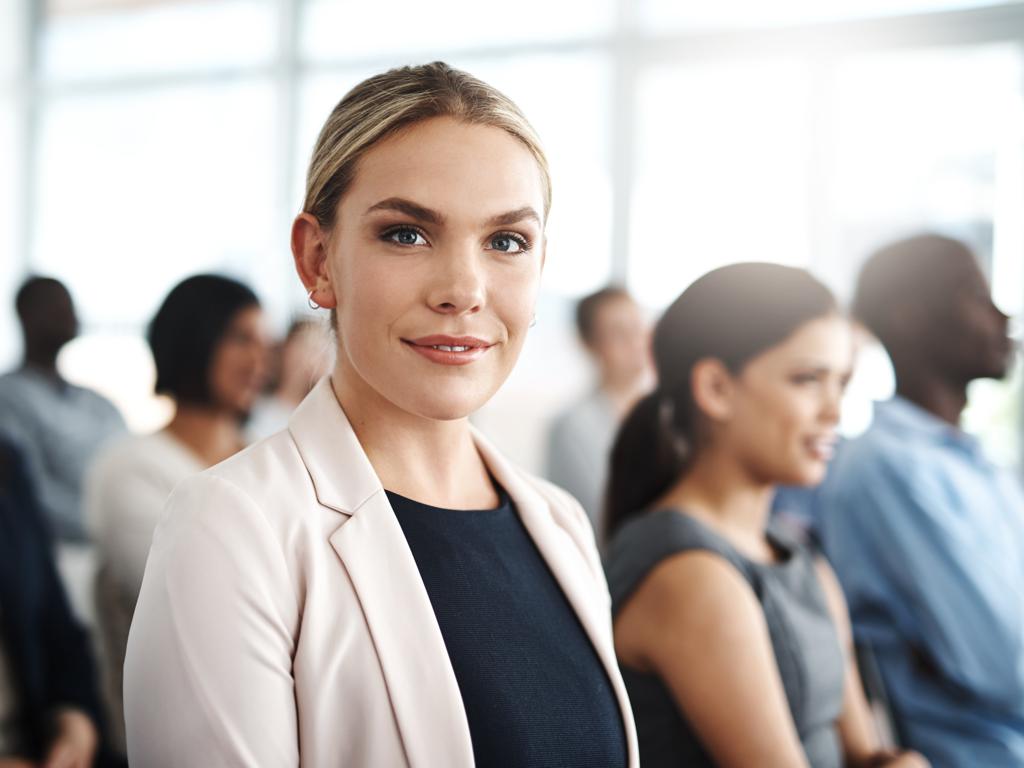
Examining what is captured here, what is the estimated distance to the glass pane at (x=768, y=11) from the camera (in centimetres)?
512

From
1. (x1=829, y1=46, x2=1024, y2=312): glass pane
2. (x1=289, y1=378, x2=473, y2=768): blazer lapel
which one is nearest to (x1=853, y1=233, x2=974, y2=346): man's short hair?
(x1=289, y1=378, x2=473, y2=768): blazer lapel

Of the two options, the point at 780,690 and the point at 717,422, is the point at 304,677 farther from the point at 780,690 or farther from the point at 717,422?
the point at 717,422

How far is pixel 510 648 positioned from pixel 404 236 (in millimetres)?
413

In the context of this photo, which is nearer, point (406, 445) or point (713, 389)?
point (406, 445)

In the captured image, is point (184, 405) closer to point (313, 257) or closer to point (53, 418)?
point (53, 418)

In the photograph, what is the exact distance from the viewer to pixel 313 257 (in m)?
1.06

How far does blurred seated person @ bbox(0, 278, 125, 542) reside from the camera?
322 cm

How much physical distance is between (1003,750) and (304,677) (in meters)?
1.63

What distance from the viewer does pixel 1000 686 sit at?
1948 millimetres

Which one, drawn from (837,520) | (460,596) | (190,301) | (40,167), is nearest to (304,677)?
(460,596)

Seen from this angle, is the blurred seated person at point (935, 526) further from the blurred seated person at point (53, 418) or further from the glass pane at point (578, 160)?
the glass pane at point (578, 160)

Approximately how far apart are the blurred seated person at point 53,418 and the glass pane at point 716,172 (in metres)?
3.19

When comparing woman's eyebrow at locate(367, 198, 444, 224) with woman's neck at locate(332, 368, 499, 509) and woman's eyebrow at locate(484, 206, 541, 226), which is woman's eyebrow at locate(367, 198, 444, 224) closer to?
woman's eyebrow at locate(484, 206, 541, 226)

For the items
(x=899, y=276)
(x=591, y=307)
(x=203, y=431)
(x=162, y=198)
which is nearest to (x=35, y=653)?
(x=203, y=431)
